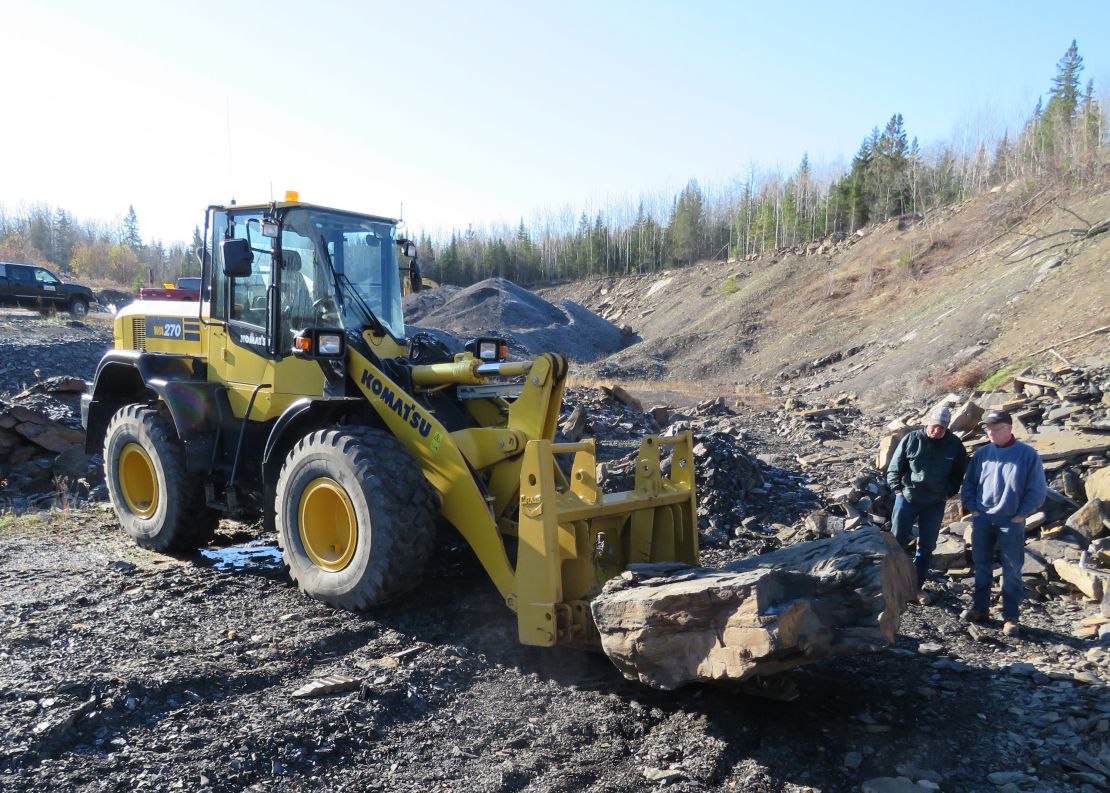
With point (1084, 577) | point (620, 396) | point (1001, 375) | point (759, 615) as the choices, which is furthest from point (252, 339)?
point (1001, 375)

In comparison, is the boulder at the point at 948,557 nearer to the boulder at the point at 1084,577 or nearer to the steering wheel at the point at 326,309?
the boulder at the point at 1084,577

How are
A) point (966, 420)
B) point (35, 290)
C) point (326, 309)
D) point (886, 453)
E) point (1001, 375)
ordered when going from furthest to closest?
point (35, 290) < point (1001, 375) < point (966, 420) < point (886, 453) < point (326, 309)

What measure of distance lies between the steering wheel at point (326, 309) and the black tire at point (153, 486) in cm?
189

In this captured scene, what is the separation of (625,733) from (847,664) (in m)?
1.58

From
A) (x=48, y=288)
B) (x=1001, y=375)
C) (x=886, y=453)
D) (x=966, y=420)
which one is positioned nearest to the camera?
(x=886, y=453)

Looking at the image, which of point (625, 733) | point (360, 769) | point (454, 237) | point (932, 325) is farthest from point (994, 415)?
point (454, 237)

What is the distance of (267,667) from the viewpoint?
4.69m

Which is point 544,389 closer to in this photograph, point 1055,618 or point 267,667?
point 267,667

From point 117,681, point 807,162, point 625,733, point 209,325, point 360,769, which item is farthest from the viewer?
point 807,162

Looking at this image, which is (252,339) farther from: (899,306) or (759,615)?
(899,306)

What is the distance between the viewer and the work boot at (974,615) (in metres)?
5.70

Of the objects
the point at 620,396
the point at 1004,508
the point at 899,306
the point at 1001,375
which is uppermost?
the point at 899,306

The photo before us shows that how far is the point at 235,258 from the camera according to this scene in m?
5.57

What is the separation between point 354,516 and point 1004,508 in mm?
4510
